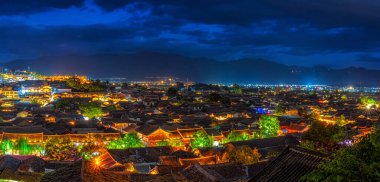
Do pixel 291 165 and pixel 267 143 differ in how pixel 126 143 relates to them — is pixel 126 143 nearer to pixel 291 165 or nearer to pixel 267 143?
pixel 267 143

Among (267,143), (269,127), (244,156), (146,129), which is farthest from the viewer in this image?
(146,129)

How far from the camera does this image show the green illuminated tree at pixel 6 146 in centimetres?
2436

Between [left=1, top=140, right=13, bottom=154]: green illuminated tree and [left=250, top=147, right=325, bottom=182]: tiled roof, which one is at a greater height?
[left=250, top=147, right=325, bottom=182]: tiled roof

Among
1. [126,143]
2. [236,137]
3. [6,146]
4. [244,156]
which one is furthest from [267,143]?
[6,146]

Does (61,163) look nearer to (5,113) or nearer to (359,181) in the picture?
(359,181)

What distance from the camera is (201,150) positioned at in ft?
71.0

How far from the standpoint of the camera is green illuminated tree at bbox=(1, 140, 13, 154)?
24361 millimetres

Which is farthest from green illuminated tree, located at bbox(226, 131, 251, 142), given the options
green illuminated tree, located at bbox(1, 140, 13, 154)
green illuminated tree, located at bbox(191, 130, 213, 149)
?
green illuminated tree, located at bbox(1, 140, 13, 154)

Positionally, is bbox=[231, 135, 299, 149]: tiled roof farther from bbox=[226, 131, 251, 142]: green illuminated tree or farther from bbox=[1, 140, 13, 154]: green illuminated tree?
bbox=[1, 140, 13, 154]: green illuminated tree

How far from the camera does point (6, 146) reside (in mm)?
24578

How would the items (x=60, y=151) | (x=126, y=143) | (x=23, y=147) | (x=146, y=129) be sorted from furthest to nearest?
1. (x=146, y=129)
2. (x=23, y=147)
3. (x=126, y=143)
4. (x=60, y=151)

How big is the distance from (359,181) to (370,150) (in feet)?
1.57

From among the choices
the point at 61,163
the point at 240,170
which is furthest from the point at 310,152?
the point at 61,163

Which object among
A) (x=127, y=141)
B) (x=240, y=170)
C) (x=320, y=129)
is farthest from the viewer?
(x=127, y=141)
